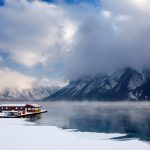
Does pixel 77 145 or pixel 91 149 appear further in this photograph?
pixel 77 145

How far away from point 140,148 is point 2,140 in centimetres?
2054

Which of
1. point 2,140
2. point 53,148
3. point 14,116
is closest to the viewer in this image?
point 53,148

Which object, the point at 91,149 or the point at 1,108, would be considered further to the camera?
the point at 1,108

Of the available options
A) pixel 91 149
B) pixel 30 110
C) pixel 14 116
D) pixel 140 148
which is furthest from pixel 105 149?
pixel 30 110

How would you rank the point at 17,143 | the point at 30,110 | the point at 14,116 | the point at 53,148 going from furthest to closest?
1. the point at 30,110
2. the point at 14,116
3. the point at 17,143
4. the point at 53,148

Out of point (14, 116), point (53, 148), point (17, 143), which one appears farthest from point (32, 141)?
point (14, 116)

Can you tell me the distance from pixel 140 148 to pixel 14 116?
318 ft

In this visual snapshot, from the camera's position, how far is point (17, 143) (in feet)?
144

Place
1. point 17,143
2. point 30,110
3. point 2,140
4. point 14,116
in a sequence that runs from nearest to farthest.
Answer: point 17,143
point 2,140
point 14,116
point 30,110

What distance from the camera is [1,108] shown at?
171m

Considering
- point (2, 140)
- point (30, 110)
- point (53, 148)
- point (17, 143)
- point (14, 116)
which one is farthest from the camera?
point (30, 110)

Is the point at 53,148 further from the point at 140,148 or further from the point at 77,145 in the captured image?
the point at 140,148

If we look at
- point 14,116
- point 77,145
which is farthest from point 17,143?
point 14,116

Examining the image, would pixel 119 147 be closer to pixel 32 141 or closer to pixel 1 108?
pixel 32 141
